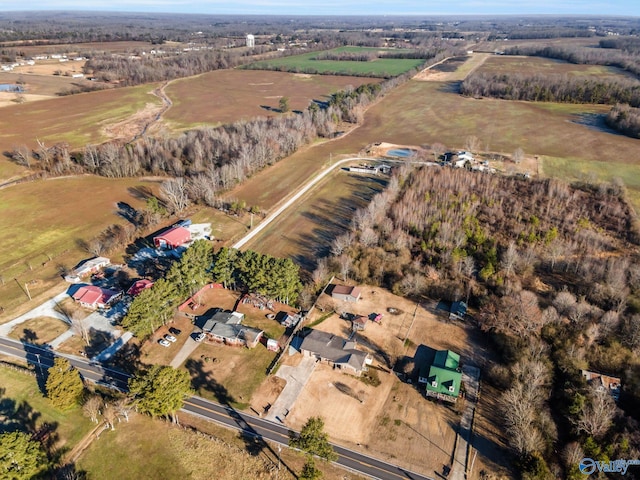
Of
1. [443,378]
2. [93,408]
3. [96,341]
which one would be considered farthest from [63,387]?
[443,378]

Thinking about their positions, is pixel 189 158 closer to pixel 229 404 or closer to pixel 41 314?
pixel 41 314

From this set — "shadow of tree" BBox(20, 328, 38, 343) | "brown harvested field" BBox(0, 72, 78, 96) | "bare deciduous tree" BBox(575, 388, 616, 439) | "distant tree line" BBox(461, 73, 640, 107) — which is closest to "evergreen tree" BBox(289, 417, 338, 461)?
"bare deciduous tree" BBox(575, 388, 616, 439)

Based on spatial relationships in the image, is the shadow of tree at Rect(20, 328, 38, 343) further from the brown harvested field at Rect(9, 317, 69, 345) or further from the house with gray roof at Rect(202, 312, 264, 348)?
the house with gray roof at Rect(202, 312, 264, 348)

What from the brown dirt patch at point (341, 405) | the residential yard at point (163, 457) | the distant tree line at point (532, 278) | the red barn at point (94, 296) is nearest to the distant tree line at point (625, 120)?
the distant tree line at point (532, 278)

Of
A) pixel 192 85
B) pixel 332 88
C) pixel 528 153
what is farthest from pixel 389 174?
pixel 192 85

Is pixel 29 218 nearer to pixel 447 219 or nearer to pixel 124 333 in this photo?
pixel 124 333

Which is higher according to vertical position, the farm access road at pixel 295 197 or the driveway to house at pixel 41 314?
the farm access road at pixel 295 197

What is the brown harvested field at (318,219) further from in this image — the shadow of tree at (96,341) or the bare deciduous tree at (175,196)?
the shadow of tree at (96,341)
